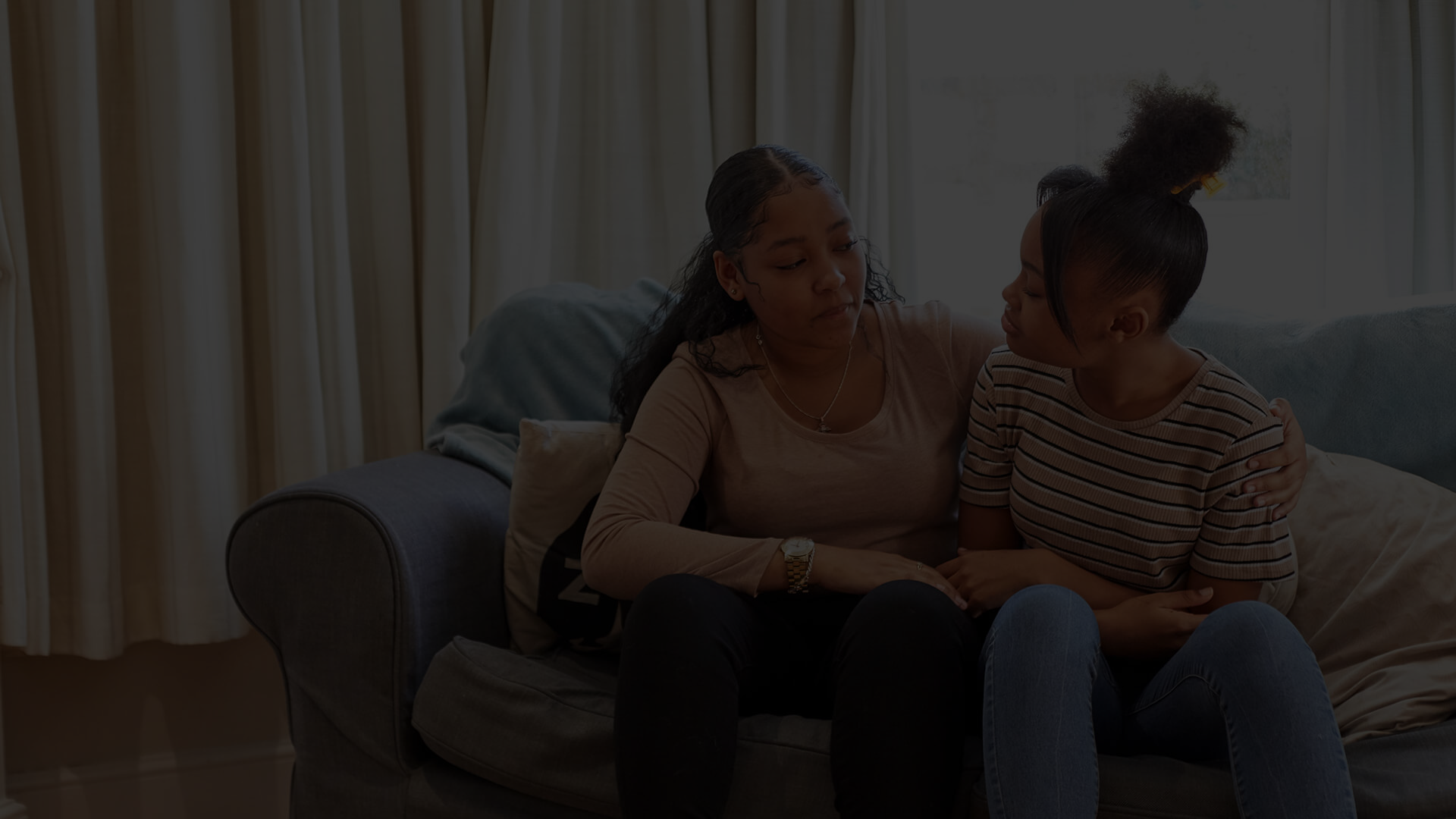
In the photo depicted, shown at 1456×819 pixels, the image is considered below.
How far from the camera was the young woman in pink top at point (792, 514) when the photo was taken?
103 cm

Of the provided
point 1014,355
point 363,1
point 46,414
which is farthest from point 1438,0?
point 46,414

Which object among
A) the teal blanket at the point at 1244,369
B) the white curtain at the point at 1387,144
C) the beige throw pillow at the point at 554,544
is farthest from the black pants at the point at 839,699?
the white curtain at the point at 1387,144

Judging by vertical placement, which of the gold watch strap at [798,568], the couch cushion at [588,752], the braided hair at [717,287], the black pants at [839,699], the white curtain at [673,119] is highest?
the white curtain at [673,119]

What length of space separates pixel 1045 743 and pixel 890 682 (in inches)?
6.0

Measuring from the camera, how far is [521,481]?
1.45 metres

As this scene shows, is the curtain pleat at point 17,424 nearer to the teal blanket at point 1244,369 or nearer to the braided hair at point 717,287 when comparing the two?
the teal blanket at point 1244,369

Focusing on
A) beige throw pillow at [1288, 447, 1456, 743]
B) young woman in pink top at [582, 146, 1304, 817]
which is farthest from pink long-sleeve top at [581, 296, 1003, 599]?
beige throw pillow at [1288, 447, 1456, 743]

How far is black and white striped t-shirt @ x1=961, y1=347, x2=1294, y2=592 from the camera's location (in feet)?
3.72

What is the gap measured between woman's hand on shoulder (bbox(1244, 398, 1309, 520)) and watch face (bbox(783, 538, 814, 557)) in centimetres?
47

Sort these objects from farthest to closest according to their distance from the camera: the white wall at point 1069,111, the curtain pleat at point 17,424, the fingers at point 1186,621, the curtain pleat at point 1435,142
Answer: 1. the white wall at point 1069,111
2. the curtain pleat at point 1435,142
3. the curtain pleat at point 17,424
4. the fingers at point 1186,621

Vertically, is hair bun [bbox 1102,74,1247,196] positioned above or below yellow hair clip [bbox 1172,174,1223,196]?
above

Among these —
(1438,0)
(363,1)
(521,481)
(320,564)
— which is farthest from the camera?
(1438,0)

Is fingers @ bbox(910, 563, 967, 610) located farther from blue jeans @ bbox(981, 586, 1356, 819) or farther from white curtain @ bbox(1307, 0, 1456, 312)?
white curtain @ bbox(1307, 0, 1456, 312)

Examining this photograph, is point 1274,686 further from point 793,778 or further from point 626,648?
point 626,648
